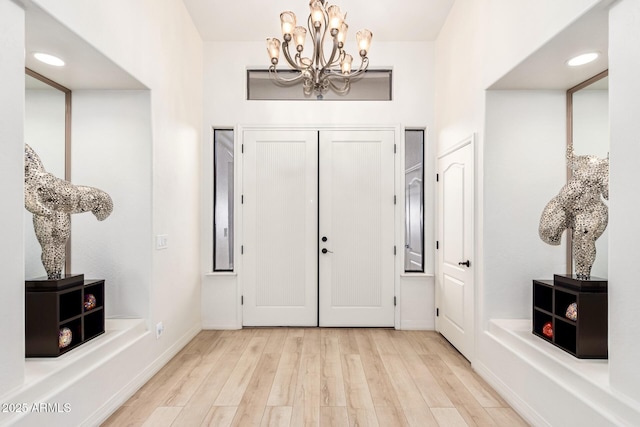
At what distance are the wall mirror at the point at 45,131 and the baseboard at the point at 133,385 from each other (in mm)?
989

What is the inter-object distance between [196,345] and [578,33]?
384 cm

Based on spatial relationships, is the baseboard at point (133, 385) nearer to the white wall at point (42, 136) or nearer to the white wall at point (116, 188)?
the white wall at point (116, 188)

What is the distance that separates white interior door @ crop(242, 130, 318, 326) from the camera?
4328 mm

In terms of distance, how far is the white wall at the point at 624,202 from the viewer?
163 centimetres

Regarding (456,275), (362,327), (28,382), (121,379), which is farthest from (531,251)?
(28,382)

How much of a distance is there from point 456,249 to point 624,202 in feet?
6.49

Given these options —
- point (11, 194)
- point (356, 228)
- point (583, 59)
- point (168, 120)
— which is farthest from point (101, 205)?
point (583, 59)

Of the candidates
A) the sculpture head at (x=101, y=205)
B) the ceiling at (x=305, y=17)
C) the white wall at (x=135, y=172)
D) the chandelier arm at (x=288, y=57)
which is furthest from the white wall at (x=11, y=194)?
the ceiling at (x=305, y=17)

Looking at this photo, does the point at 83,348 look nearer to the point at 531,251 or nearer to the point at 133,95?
the point at 133,95

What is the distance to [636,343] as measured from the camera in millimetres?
1614

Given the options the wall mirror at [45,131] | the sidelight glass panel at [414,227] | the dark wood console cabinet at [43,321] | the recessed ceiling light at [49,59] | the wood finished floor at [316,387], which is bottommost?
the wood finished floor at [316,387]

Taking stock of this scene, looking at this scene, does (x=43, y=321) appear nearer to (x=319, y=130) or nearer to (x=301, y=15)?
(x=319, y=130)

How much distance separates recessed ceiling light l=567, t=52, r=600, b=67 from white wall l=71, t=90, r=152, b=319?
301 centimetres

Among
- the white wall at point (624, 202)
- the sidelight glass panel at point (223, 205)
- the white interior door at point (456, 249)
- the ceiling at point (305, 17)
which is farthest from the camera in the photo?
the sidelight glass panel at point (223, 205)
